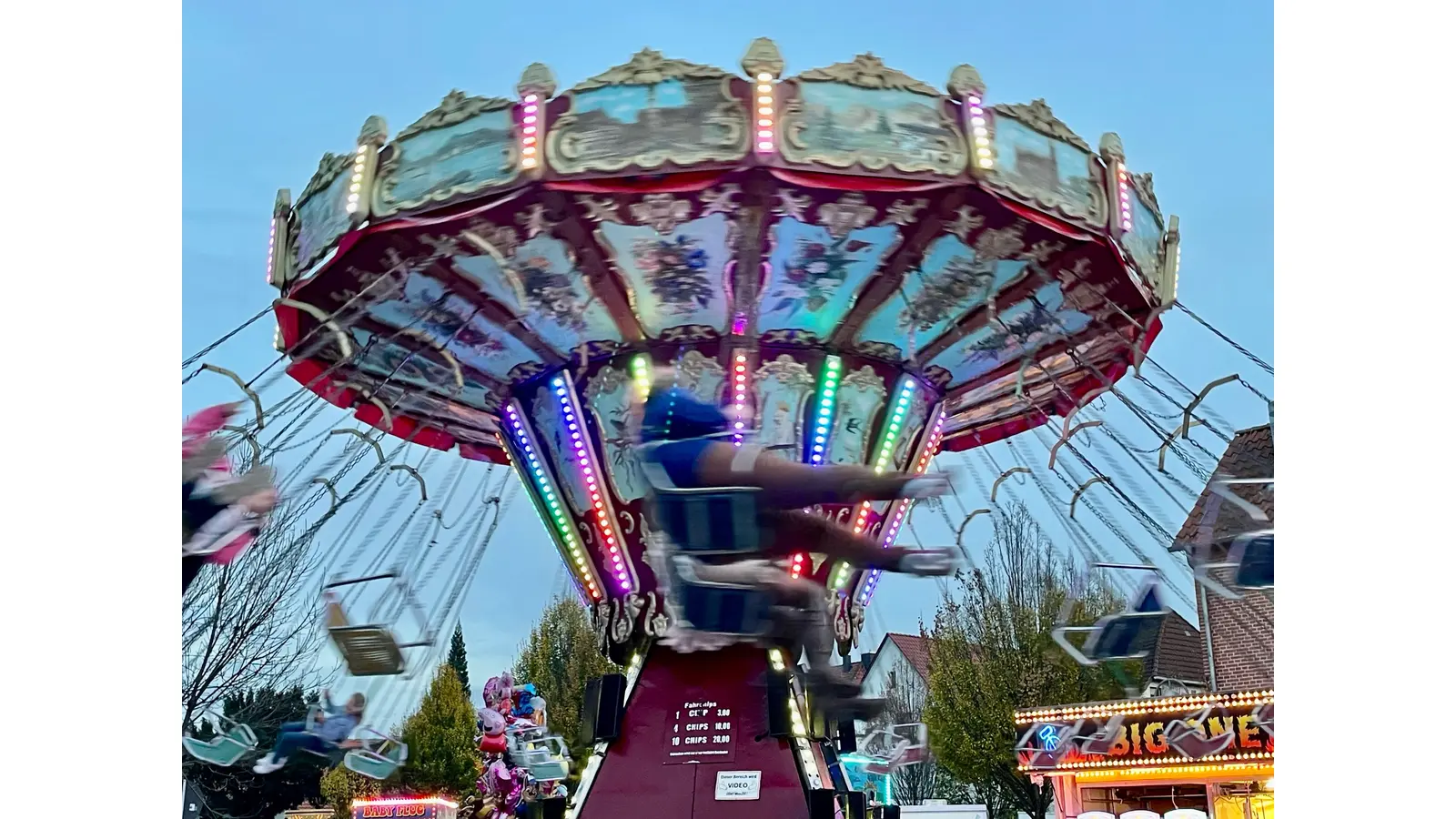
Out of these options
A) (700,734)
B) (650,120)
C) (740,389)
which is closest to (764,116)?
(650,120)

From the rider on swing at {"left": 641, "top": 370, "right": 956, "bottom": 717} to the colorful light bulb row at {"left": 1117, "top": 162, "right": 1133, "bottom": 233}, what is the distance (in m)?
2.79

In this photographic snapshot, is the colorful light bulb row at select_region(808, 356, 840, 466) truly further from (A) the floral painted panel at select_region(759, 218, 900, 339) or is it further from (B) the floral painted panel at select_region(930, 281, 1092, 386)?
(B) the floral painted panel at select_region(930, 281, 1092, 386)

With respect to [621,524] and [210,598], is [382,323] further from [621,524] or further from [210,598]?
[210,598]

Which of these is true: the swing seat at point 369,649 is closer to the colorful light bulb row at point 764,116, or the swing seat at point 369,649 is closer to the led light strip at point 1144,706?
the colorful light bulb row at point 764,116

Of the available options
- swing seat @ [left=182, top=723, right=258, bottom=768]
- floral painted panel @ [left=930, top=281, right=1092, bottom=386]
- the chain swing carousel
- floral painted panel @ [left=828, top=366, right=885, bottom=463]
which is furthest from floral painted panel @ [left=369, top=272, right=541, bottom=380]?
swing seat @ [left=182, top=723, right=258, bottom=768]

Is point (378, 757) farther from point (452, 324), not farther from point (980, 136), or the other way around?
point (980, 136)

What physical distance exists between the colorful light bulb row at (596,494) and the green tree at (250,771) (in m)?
9.78

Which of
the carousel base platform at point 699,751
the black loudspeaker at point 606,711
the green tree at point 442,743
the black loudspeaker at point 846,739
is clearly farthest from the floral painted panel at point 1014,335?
the green tree at point 442,743

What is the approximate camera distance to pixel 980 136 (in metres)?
7.94

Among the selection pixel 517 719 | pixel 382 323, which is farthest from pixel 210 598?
pixel 382 323

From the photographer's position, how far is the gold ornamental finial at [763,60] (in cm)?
773

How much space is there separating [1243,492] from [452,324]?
606 centimetres

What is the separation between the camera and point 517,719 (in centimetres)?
1551
